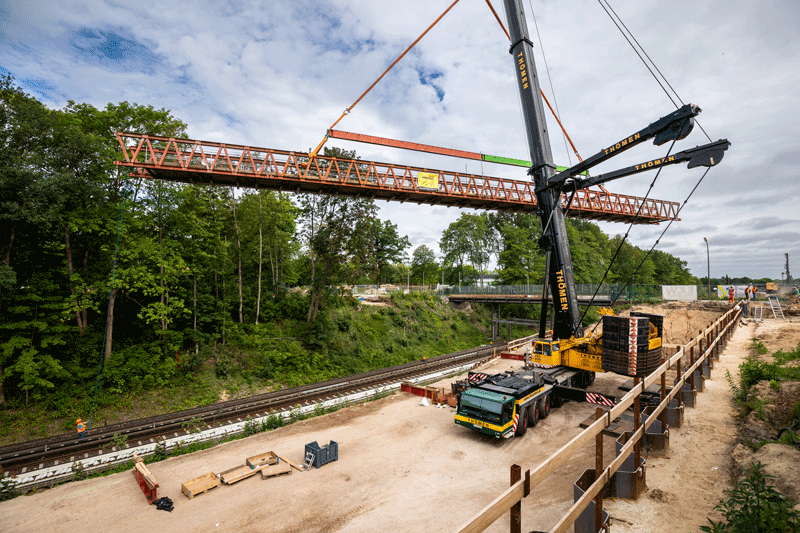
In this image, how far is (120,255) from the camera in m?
19.0

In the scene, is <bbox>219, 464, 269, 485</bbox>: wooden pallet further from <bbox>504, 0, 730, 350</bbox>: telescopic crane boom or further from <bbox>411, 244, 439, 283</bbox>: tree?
<bbox>411, 244, 439, 283</bbox>: tree

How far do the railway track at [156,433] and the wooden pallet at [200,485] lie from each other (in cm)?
293

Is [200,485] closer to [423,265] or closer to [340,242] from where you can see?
[340,242]

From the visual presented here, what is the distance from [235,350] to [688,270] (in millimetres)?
130605

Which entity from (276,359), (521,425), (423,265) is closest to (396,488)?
Result: (521,425)

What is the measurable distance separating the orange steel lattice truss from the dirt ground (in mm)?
11190

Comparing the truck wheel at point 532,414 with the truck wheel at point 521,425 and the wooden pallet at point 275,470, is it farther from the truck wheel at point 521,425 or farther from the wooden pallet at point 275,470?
the wooden pallet at point 275,470

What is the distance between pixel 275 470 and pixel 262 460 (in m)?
0.82

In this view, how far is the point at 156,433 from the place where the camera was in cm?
1531

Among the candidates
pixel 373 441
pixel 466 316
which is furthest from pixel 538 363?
pixel 466 316

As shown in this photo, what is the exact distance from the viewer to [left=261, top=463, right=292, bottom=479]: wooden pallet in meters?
10.3

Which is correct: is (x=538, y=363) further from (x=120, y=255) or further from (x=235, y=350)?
(x=120, y=255)

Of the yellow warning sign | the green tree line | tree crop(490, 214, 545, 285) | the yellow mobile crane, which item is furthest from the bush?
tree crop(490, 214, 545, 285)

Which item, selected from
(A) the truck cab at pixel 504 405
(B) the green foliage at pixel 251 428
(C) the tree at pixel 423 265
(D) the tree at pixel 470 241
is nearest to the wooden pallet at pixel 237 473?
(B) the green foliage at pixel 251 428
